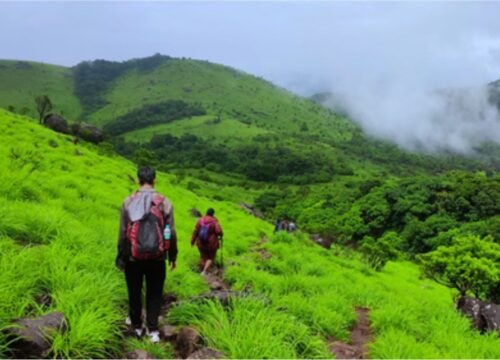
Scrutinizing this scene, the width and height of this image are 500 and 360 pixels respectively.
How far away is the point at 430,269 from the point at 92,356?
84.8ft

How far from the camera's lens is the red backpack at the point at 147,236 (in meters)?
5.34

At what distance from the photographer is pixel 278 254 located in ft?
53.0

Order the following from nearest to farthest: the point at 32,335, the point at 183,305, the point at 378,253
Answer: the point at 32,335 → the point at 183,305 → the point at 378,253

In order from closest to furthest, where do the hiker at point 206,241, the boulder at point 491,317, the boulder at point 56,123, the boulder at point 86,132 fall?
the boulder at point 491,317, the hiker at point 206,241, the boulder at point 56,123, the boulder at point 86,132

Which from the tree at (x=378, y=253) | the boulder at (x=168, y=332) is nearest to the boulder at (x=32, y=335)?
the boulder at (x=168, y=332)

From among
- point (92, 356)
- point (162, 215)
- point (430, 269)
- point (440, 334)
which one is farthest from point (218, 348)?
point (430, 269)

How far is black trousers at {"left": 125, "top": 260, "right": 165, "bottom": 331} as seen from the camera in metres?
5.64

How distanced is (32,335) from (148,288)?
1644mm

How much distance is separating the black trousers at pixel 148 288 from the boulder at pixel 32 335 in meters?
1.09

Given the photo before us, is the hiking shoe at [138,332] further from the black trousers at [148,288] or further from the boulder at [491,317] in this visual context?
the boulder at [491,317]

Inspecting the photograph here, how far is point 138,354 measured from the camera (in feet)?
16.6

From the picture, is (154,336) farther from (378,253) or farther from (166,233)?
(378,253)

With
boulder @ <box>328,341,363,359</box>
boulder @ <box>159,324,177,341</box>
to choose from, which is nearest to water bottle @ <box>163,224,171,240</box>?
boulder @ <box>159,324,177,341</box>

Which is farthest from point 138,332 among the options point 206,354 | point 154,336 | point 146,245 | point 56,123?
point 56,123
